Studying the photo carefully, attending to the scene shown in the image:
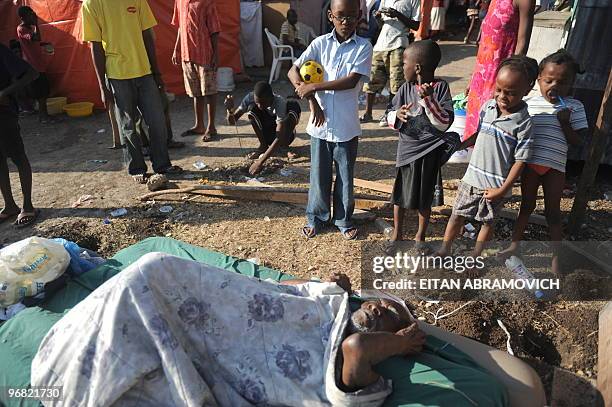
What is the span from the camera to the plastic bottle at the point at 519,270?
129 inches

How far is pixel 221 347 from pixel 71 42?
23.9 feet

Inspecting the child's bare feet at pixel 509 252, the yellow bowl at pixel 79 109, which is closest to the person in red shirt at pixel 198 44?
the yellow bowl at pixel 79 109

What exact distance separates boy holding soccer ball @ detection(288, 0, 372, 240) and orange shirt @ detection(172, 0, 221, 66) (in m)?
2.61

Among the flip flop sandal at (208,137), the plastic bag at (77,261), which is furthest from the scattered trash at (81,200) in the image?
the flip flop sandal at (208,137)

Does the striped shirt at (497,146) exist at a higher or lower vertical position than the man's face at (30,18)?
lower

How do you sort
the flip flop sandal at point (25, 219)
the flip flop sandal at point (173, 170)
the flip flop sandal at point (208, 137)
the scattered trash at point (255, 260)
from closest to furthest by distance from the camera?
the scattered trash at point (255, 260), the flip flop sandal at point (25, 219), the flip flop sandal at point (173, 170), the flip flop sandal at point (208, 137)

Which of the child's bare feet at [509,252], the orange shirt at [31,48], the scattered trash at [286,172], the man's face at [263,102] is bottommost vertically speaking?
the scattered trash at [286,172]

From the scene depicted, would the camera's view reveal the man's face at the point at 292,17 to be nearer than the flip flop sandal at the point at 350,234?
No

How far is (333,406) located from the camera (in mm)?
2004

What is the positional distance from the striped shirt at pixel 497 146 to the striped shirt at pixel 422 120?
0.85 ft

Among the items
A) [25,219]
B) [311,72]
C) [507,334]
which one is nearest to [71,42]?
[25,219]

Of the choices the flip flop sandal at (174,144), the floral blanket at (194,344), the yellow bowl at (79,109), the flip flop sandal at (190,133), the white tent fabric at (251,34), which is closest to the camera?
the floral blanket at (194,344)

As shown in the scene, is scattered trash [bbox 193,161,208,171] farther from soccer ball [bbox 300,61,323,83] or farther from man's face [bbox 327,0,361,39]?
man's face [bbox 327,0,361,39]

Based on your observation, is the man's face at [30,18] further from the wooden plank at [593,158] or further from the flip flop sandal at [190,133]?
the wooden plank at [593,158]
